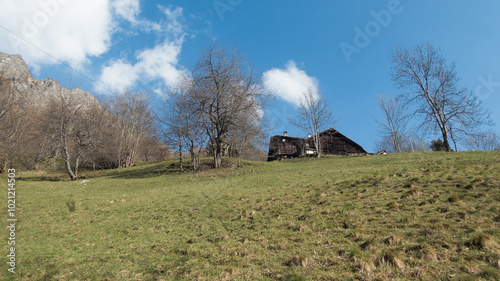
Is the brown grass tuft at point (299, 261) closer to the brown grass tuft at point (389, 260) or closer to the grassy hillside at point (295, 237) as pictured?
the grassy hillside at point (295, 237)

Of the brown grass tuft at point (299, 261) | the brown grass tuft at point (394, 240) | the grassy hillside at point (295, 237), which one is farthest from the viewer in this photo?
the brown grass tuft at point (394, 240)

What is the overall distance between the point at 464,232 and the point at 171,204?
33.7 feet

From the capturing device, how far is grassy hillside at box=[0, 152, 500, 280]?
4.23 metres

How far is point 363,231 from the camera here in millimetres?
5684

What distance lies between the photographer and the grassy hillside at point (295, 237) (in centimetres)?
423

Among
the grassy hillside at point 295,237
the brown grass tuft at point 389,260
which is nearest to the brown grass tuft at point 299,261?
the grassy hillside at point 295,237

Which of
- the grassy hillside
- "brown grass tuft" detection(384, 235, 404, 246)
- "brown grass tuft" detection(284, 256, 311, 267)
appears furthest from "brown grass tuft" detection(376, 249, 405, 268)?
"brown grass tuft" detection(284, 256, 311, 267)

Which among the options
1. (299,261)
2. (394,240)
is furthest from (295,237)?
(394,240)

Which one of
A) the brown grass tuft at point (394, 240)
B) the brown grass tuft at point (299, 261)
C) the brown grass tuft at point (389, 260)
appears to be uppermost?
the brown grass tuft at point (394, 240)

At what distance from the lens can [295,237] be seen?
5910 mm

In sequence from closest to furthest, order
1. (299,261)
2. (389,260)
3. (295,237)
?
(389,260) < (299,261) < (295,237)

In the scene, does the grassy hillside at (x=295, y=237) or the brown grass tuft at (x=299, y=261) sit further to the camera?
the brown grass tuft at (x=299, y=261)

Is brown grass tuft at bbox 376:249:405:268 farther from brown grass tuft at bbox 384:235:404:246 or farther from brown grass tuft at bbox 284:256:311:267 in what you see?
brown grass tuft at bbox 284:256:311:267

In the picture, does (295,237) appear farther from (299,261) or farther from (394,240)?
(394,240)
